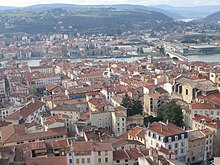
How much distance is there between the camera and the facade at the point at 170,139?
1321cm

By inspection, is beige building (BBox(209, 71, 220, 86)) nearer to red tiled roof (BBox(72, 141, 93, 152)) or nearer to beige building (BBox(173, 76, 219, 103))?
beige building (BBox(173, 76, 219, 103))

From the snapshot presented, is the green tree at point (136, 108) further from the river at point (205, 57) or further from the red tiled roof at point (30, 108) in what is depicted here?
the river at point (205, 57)

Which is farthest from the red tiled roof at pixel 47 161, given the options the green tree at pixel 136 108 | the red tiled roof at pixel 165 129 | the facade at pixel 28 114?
the green tree at pixel 136 108

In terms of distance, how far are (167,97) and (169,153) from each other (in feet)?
30.2

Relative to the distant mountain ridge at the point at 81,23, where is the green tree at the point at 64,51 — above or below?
below

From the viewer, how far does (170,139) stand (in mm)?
13219

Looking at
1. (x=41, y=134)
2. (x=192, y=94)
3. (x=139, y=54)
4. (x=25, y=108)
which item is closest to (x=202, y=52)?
(x=139, y=54)

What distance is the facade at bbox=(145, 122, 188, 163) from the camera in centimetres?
1321

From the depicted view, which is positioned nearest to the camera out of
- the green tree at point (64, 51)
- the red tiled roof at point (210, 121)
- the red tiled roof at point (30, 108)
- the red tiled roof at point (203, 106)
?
the red tiled roof at point (210, 121)

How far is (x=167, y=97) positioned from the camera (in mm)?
21094

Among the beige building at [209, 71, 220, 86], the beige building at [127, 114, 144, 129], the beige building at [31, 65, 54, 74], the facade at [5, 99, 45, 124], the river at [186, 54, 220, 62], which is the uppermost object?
the beige building at [209, 71, 220, 86]

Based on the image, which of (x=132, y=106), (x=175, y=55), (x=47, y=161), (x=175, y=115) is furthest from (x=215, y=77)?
(x=175, y=55)

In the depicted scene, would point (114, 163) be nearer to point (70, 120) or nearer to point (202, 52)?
point (70, 120)

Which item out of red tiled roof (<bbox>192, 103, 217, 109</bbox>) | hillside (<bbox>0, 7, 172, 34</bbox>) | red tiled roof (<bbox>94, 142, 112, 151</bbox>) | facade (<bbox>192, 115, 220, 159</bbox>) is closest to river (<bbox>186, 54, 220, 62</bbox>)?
red tiled roof (<bbox>192, 103, 217, 109</bbox>)
